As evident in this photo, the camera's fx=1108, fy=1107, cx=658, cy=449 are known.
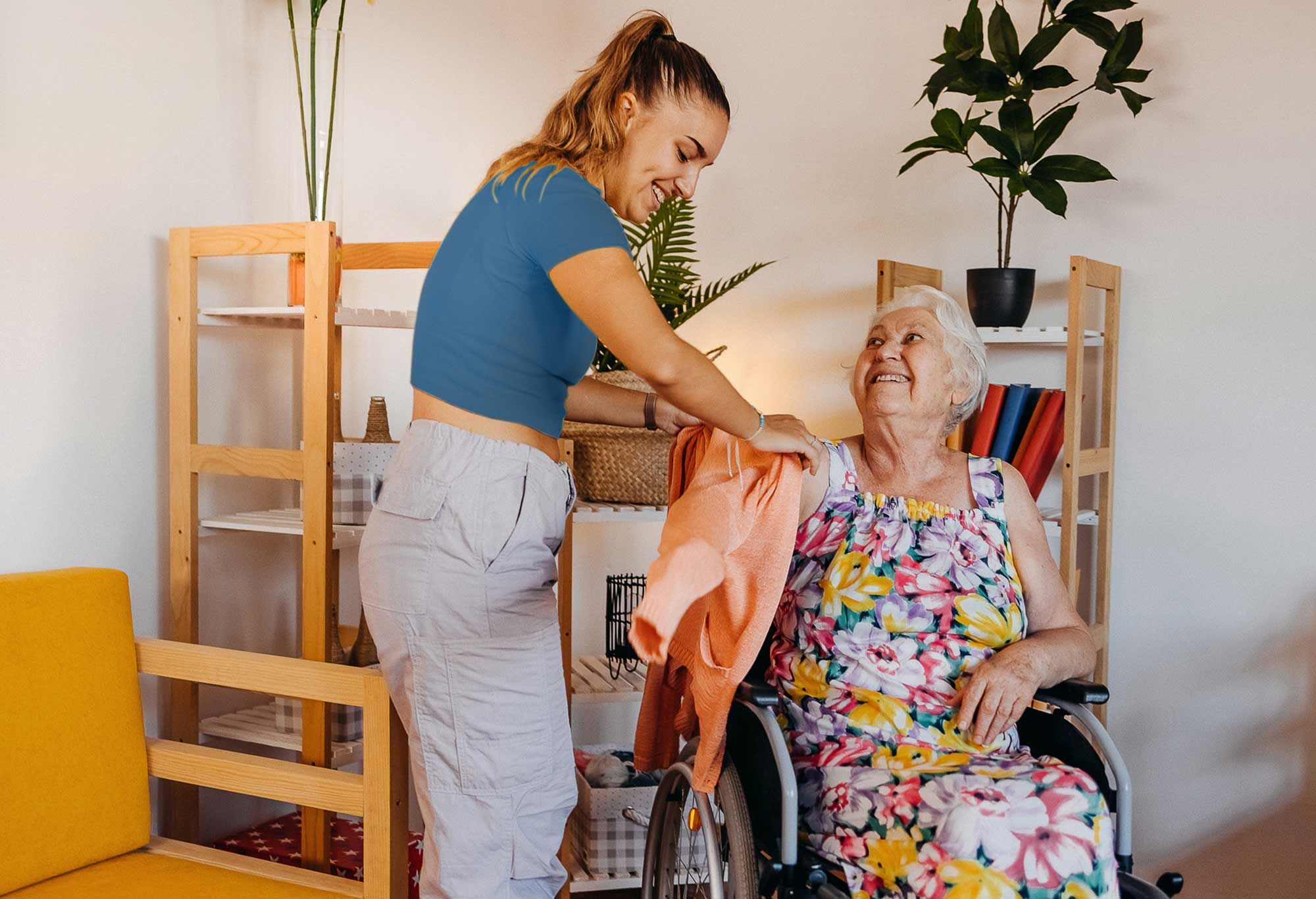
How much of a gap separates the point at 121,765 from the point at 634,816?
0.98 metres

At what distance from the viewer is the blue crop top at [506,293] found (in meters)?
1.32

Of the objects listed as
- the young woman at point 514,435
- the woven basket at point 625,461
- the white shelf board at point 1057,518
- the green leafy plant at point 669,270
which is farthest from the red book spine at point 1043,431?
the young woman at point 514,435

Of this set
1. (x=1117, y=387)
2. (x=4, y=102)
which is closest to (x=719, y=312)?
(x=1117, y=387)

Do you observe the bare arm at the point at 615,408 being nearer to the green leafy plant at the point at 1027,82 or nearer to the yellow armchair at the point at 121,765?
the yellow armchair at the point at 121,765

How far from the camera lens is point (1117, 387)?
8.58 ft

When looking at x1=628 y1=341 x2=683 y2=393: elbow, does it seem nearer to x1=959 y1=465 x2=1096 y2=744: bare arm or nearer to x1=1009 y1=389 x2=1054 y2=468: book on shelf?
x1=959 y1=465 x2=1096 y2=744: bare arm

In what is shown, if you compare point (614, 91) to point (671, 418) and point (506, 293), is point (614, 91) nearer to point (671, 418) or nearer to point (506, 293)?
point (506, 293)

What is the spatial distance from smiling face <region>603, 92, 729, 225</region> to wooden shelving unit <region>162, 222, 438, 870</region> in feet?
2.53

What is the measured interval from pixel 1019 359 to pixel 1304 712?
3.34ft

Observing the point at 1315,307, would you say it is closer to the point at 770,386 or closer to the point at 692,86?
the point at 770,386

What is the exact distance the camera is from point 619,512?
2.25m

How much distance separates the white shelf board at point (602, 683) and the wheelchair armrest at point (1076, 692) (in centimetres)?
94

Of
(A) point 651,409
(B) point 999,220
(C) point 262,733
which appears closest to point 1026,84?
(B) point 999,220

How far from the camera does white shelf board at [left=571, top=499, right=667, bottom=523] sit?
7.29ft
